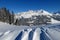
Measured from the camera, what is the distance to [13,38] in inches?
49.3

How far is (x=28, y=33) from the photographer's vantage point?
131cm

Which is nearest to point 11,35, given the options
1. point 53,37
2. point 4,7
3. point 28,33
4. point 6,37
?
point 6,37

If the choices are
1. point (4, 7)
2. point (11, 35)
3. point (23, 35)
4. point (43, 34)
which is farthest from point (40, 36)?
point (4, 7)

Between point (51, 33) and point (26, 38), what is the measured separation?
10.0 inches

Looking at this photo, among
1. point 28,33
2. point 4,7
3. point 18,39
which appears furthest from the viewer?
point 4,7

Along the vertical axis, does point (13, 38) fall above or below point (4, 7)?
below

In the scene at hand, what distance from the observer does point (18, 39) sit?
1205 millimetres

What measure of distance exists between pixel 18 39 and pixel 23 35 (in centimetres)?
8

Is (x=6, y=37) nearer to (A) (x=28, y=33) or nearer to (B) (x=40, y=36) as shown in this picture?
(A) (x=28, y=33)

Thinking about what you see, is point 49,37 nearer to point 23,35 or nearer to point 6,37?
point 23,35

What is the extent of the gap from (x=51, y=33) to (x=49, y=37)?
109 millimetres

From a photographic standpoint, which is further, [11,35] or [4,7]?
[4,7]

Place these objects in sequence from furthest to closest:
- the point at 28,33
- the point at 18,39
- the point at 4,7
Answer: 1. the point at 4,7
2. the point at 28,33
3. the point at 18,39

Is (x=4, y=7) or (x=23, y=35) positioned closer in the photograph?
(x=23, y=35)
